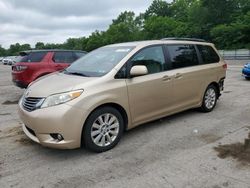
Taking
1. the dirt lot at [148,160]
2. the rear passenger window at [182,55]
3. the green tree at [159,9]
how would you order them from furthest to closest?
the green tree at [159,9] → the rear passenger window at [182,55] → the dirt lot at [148,160]

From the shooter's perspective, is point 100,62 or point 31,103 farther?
point 100,62

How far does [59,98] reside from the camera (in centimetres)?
410

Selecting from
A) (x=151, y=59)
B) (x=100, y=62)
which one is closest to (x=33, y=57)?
(x=100, y=62)

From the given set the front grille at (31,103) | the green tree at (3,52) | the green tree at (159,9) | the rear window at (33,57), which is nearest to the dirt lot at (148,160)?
the front grille at (31,103)

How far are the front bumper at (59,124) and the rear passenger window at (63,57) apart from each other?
5734 millimetres

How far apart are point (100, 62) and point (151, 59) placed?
0.92 metres

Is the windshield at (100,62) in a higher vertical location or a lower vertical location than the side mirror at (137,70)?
higher

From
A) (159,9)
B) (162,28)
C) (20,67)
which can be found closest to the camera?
(20,67)

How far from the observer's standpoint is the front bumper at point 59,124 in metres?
3.99

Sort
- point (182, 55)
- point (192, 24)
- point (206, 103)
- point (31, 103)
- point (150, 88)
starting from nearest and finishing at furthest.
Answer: point (31, 103)
point (150, 88)
point (182, 55)
point (206, 103)
point (192, 24)

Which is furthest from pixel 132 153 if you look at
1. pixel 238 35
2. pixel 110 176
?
pixel 238 35

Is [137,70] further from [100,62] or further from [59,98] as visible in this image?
[59,98]

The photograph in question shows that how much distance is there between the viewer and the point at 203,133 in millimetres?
5246

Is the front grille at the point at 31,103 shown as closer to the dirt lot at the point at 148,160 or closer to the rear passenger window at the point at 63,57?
the dirt lot at the point at 148,160
